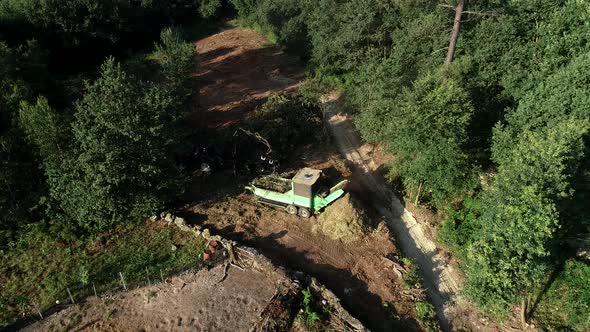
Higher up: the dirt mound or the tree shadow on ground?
the dirt mound

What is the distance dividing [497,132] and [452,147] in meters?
2.75

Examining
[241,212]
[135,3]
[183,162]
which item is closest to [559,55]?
[241,212]

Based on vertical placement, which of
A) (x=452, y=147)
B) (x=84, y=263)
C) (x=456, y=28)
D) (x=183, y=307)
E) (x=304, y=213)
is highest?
(x=456, y=28)

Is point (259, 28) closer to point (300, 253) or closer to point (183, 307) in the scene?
point (300, 253)

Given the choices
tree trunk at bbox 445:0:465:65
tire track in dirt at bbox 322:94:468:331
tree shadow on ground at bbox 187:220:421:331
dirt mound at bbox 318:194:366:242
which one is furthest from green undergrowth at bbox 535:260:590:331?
tree trunk at bbox 445:0:465:65

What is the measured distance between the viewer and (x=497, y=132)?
20453 millimetres

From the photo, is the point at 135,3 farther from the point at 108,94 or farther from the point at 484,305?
the point at 484,305

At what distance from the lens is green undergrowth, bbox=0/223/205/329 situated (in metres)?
17.6

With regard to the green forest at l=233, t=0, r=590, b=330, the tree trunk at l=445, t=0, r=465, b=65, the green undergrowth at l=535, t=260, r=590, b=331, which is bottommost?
the green undergrowth at l=535, t=260, r=590, b=331

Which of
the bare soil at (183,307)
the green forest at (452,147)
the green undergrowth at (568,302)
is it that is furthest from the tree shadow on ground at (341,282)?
the green undergrowth at (568,302)

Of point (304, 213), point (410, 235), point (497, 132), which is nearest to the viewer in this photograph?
point (497, 132)

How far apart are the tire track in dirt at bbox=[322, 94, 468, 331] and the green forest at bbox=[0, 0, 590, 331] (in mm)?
998

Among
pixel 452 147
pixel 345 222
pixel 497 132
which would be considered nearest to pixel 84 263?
pixel 345 222

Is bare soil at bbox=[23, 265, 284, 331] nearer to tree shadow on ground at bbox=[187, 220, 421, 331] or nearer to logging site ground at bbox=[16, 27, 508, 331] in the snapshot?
logging site ground at bbox=[16, 27, 508, 331]
